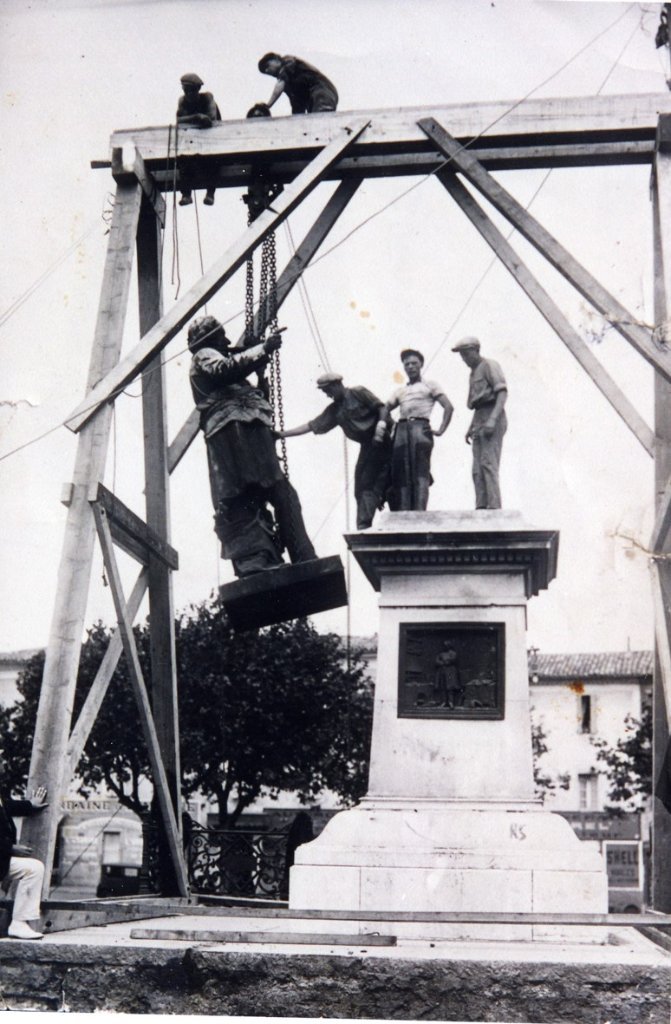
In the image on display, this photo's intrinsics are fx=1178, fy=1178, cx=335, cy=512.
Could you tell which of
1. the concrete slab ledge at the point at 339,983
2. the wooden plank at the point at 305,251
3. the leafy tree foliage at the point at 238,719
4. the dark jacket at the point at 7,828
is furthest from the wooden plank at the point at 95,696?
the leafy tree foliage at the point at 238,719

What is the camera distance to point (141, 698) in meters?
8.98

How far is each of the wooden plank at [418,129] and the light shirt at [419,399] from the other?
195cm

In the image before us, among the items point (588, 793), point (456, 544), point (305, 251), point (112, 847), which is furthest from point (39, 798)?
point (588, 793)

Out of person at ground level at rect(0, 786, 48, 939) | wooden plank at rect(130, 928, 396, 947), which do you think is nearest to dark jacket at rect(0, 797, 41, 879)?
person at ground level at rect(0, 786, 48, 939)

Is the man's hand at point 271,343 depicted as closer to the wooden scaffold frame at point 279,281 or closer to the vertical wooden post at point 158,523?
the wooden scaffold frame at point 279,281

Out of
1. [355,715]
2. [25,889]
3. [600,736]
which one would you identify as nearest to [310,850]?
[25,889]

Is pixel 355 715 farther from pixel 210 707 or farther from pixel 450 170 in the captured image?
pixel 450 170

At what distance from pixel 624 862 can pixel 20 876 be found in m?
40.4

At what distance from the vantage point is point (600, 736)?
4675 cm

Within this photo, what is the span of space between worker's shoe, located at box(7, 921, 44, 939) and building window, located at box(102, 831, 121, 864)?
41.3 m

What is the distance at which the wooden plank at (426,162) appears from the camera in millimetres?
9469

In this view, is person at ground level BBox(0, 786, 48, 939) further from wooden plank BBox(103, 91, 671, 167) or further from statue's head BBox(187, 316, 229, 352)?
wooden plank BBox(103, 91, 671, 167)

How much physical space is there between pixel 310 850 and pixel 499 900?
1334mm

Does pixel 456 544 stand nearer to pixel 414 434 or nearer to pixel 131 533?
pixel 414 434
